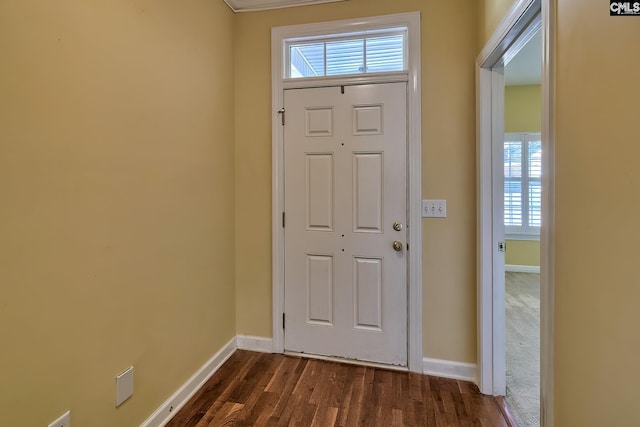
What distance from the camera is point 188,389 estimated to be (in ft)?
6.56

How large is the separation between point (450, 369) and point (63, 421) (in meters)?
2.17

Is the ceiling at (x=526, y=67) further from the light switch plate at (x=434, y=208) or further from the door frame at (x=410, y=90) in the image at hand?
the light switch plate at (x=434, y=208)

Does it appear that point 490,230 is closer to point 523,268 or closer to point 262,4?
point 262,4

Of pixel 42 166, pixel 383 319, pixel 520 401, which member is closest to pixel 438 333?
pixel 383 319

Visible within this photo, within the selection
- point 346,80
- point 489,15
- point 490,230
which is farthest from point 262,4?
point 490,230

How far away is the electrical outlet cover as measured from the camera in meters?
1.21

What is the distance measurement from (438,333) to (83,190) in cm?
225

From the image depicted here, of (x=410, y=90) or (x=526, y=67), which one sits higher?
(x=526, y=67)

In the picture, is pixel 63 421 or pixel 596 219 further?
pixel 63 421

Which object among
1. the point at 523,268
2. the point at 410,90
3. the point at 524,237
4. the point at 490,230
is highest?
the point at 410,90

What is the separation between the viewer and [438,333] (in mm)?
2266

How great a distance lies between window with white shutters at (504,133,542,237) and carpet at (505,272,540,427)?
101 cm

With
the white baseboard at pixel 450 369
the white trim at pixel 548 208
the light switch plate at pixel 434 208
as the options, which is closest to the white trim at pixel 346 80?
the light switch plate at pixel 434 208

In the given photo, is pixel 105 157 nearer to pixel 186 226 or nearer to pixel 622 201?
pixel 186 226
